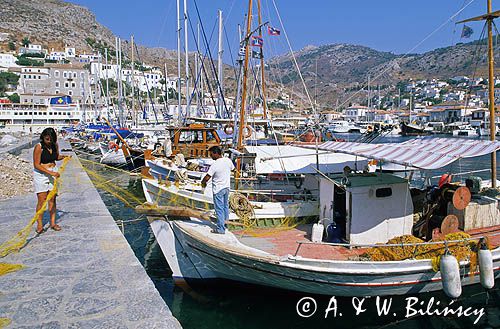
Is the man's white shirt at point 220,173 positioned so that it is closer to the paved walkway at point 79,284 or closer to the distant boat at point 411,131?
the paved walkway at point 79,284

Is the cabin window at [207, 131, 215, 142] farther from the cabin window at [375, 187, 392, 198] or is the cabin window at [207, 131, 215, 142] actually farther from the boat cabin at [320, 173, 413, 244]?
the cabin window at [375, 187, 392, 198]

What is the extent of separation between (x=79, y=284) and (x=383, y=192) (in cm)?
555

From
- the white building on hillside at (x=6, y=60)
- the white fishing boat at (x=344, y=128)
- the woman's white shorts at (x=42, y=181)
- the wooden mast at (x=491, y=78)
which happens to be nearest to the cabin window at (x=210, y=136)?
the wooden mast at (x=491, y=78)

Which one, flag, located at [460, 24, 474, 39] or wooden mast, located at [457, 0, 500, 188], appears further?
flag, located at [460, 24, 474, 39]

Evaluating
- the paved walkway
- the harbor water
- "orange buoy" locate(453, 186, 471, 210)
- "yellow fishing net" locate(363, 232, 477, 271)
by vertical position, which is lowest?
the harbor water

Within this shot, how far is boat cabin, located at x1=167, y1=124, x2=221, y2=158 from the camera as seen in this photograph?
18128mm

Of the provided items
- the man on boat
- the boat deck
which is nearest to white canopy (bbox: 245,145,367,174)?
the boat deck

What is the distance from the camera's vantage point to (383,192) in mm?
7664

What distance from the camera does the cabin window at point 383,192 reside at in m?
7.63

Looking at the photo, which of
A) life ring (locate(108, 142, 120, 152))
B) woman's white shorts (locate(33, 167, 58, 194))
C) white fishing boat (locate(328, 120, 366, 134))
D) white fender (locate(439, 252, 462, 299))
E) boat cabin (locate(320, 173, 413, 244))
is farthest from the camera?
white fishing boat (locate(328, 120, 366, 134))

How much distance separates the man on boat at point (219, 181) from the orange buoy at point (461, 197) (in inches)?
171

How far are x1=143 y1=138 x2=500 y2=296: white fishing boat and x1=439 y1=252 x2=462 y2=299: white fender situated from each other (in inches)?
0.7

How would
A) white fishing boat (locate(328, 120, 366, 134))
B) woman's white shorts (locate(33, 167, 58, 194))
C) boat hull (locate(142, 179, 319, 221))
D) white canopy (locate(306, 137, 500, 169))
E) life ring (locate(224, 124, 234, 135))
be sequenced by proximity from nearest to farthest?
1. woman's white shorts (locate(33, 167, 58, 194))
2. white canopy (locate(306, 137, 500, 169))
3. boat hull (locate(142, 179, 319, 221))
4. life ring (locate(224, 124, 234, 135))
5. white fishing boat (locate(328, 120, 366, 134))

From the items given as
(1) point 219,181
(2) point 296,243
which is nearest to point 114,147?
(1) point 219,181
